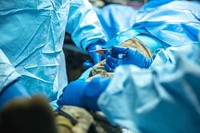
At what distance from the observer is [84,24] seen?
1377 mm

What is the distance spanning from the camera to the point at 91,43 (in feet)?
4.56

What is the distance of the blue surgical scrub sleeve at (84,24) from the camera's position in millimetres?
1381

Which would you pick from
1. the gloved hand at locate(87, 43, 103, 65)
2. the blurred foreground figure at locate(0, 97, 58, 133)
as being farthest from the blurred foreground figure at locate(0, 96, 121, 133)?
the gloved hand at locate(87, 43, 103, 65)

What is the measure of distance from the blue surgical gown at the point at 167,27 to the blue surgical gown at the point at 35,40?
13.0 inches

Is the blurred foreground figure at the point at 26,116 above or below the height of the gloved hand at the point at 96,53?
above

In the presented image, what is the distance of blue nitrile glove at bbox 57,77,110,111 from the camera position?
0.71m

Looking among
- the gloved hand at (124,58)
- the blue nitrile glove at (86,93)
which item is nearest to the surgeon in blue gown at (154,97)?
the blue nitrile glove at (86,93)

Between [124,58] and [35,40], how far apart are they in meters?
0.34

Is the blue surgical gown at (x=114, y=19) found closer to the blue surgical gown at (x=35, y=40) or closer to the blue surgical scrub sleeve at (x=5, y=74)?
the blue surgical gown at (x=35, y=40)

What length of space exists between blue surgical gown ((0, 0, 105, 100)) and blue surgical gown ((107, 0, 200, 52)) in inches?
13.0

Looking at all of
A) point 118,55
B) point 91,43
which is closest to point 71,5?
point 91,43

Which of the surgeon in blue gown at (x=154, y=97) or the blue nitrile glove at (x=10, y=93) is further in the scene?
the blue nitrile glove at (x=10, y=93)

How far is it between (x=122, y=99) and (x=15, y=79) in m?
0.30

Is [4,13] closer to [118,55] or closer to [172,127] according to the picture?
[118,55]
